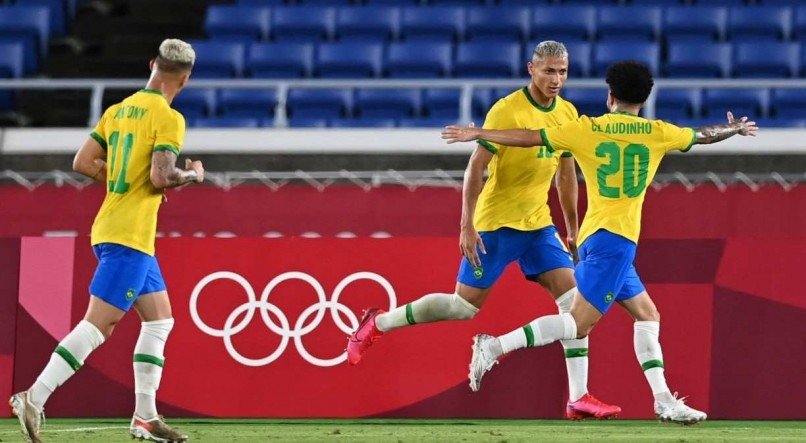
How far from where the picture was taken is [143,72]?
62.2ft

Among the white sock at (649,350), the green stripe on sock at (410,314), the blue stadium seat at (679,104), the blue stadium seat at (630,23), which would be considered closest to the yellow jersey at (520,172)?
the green stripe on sock at (410,314)

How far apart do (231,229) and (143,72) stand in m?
6.68

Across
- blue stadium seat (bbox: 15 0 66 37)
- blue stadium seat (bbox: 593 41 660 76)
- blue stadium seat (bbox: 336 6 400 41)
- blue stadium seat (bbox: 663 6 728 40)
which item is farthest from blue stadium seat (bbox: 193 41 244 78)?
blue stadium seat (bbox: 663 6 728 40)

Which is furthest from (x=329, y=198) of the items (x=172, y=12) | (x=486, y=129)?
(x=172, y=12)

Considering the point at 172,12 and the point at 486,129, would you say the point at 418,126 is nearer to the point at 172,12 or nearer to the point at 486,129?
the point at 172,12

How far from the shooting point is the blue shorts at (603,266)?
330 inches

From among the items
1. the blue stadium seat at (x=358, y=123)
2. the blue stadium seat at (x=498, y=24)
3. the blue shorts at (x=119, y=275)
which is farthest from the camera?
the blue stadium seat at (x=498, y=24)

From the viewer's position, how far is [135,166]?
7.98 metres

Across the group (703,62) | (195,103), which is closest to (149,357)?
(195,103)

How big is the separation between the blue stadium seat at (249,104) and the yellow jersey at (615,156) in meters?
8.97

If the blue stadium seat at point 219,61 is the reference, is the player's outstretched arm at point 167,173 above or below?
below

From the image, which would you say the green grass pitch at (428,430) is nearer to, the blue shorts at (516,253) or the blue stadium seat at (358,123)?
the blue shorts at (516,253)

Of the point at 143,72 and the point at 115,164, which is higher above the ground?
the point at 143,72

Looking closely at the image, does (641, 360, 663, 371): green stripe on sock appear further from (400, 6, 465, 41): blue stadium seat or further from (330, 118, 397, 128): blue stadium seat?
(400, 6, 465, 41): blue stadium seat
